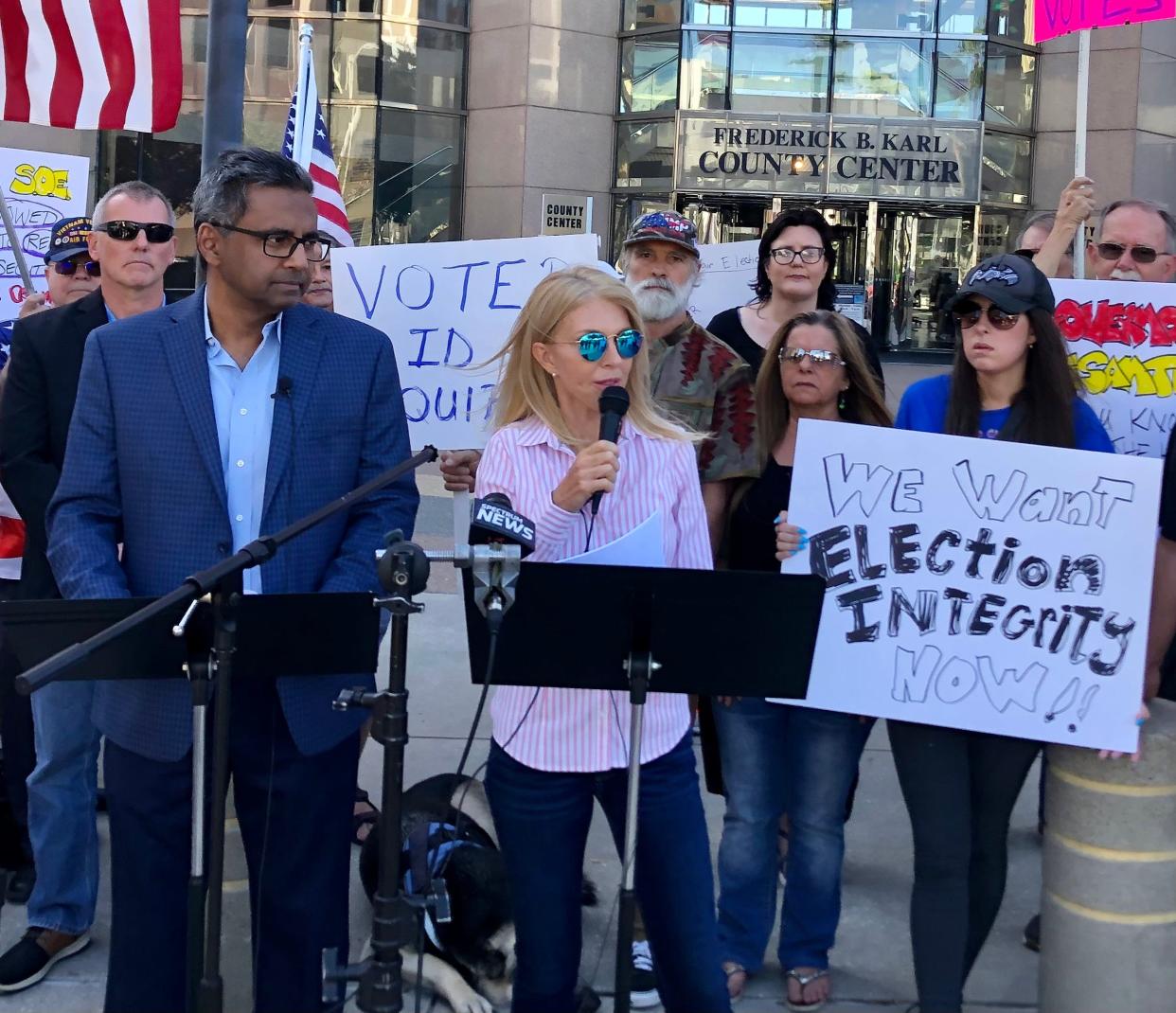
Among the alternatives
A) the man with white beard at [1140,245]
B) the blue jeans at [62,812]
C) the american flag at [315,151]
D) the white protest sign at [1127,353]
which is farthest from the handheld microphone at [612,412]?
the american flag at [315,151]

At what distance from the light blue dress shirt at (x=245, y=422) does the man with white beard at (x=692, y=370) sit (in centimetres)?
131

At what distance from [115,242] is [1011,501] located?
106 inches

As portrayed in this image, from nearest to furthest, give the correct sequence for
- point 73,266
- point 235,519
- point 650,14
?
point 235,519 → point 73,266 → point 650,14

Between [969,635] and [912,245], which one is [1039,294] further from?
[912,245]

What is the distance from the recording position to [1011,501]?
11.0 ft

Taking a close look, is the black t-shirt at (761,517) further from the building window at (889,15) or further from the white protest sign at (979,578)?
the building window at (889,15)

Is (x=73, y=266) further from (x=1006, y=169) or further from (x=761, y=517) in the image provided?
(x=1006, y=169)

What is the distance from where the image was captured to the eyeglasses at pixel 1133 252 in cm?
494

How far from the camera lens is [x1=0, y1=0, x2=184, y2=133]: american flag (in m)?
5.55

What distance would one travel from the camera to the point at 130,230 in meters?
4.26

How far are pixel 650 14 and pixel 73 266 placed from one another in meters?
19.3

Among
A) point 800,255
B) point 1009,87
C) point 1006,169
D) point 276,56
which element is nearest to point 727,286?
point 800,255

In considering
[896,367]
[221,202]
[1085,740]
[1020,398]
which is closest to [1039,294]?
[1020,398]

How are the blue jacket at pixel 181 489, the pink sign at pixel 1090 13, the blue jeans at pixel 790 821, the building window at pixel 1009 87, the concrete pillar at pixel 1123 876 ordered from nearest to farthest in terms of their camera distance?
the blue jacket at pixel 181 489 < the concrete pillar at pixel 1123 876 < the blue jeans at pixel 790 821 < the pink sign at pixel 1090 13 < the building window at pixel 1009 87
